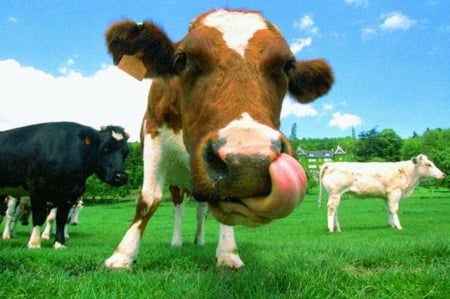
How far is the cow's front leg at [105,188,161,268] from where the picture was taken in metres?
5.46

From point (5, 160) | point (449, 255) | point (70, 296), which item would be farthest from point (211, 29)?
point (5, 160)

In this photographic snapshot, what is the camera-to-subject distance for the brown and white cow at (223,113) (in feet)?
9.52

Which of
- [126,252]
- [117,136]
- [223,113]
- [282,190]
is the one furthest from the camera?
[117,136]

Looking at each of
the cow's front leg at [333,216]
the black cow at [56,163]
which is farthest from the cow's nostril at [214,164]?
the cow's front leg at [333,216]

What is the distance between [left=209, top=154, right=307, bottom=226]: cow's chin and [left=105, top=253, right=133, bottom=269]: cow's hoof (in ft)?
8.67

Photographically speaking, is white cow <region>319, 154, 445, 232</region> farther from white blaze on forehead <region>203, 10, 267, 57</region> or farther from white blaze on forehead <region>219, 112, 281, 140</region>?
white blaze on forehead <region>219, 112, 281, 140</region>

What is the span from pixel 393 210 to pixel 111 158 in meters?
12.0

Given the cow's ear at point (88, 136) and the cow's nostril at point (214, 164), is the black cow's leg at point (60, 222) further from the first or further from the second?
the cow's nostril at point (214, 164)

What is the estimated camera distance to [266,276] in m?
4.17

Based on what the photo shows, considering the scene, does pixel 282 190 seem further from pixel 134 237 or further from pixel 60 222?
pixel 60 222

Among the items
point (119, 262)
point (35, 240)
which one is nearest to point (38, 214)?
point (35, 240)

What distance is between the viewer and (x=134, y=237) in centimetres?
568

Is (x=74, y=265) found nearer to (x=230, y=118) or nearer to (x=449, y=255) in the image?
(x=230, y=118)

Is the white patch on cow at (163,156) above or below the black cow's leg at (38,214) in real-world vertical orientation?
above
